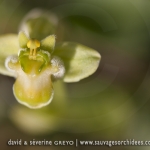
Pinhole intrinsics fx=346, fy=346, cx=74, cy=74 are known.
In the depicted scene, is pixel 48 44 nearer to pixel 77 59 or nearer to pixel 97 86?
pixel 77 59

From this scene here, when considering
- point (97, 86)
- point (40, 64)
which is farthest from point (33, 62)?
point (97, 86)

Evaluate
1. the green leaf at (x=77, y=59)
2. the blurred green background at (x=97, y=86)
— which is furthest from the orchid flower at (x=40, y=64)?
the blurred green background at (x=97, y=86)

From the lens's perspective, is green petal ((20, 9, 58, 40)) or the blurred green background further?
the blurred green background

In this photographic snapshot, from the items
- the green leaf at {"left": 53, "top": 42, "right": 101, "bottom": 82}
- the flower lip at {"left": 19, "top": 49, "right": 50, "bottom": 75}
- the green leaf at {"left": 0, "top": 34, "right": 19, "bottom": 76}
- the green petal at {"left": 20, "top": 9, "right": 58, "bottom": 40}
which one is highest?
the green petal at {"left": 20, "top": 9, "right": 58, "bottom": 40}

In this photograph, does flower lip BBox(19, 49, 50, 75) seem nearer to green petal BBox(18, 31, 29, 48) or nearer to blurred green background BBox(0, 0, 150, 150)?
green petal BBox(18, 31, 29, 48)

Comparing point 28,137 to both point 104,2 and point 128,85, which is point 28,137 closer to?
point 128,85

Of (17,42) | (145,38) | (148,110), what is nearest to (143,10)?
(145,38)

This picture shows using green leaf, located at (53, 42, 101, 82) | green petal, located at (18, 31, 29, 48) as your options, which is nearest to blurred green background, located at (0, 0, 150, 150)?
green leaf, located at (53, 42, 101, 82)
